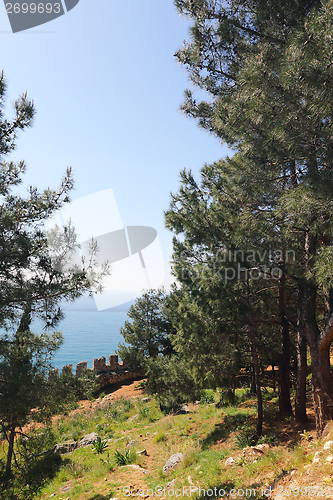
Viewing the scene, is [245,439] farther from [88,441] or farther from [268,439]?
[88,441]

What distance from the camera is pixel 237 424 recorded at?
9.88 m

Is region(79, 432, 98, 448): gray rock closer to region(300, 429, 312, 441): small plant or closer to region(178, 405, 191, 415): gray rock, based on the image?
region(178, 405, 191, 415): gray rock

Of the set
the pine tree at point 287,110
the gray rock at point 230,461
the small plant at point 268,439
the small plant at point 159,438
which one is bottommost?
the small plant at point 159,438

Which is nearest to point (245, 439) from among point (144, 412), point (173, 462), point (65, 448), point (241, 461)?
point (241, 461)

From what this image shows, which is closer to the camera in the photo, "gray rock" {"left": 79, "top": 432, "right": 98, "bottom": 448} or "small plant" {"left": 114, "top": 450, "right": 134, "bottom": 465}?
"small plant" {"left": 114, "top": 450, "right": 134, "bottom": 465}

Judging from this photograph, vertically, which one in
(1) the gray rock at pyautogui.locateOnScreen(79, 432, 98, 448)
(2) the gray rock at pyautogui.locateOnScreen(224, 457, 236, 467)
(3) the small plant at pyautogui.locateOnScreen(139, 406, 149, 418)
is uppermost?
(2) the gray rock at pyautogui.locateOnScreen(224, 457, 236, 467)

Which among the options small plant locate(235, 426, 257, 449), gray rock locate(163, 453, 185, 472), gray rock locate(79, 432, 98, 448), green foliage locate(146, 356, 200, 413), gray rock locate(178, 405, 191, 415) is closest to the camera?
small plant locate(235, 426, 257, 449)

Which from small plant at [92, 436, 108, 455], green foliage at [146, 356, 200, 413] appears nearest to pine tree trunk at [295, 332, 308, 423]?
green foliage at [146, 356, 200, 413]

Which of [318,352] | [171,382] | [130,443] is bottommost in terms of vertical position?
[130,443]

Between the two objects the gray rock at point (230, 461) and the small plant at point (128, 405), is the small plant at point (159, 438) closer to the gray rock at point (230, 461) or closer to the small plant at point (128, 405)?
the gray rock at point (230, 461)

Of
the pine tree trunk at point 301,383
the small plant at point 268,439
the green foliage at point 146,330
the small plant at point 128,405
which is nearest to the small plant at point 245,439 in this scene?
the small plant at point 268,439

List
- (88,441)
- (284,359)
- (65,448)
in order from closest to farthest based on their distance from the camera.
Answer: (284,359), (65,448), (88,441)

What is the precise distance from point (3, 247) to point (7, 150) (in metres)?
2.33

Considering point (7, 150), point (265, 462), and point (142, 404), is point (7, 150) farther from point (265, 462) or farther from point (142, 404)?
point (142, 404)
